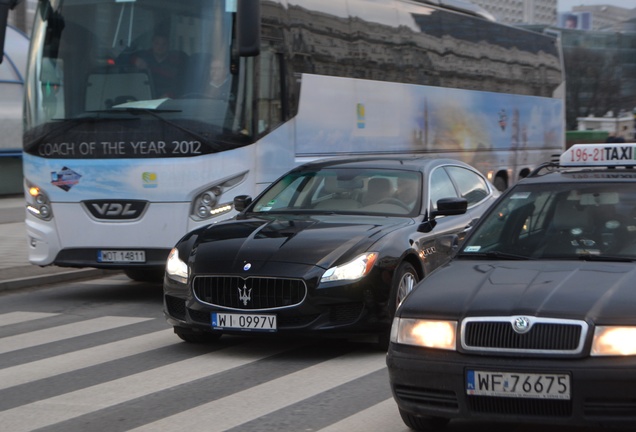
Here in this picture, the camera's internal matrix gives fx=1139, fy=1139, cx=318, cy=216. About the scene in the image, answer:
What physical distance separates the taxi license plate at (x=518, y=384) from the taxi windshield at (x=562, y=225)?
1.24 m

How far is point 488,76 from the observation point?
21.1m

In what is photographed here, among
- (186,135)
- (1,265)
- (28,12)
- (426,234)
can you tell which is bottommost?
(1,265)

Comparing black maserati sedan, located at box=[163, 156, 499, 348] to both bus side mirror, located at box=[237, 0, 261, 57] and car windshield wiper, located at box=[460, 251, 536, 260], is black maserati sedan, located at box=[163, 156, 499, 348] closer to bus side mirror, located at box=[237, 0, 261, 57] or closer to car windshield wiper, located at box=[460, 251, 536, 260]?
car windshield wiper, located at box=[460, 251, 536, 260]

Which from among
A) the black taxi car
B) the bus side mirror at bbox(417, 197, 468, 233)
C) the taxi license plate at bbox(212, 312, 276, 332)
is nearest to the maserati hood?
the taxi license plate at bbox(212, 312, 276, 332)

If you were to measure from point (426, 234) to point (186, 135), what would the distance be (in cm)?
345

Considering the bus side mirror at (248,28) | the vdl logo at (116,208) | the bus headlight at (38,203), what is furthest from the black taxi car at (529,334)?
the bus headlight at (38,203)

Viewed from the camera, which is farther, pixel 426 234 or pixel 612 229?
pixel 426 234

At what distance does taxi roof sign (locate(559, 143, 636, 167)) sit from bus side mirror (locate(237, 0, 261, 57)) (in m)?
4.42

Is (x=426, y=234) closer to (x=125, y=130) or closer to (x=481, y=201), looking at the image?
(x=481, y=201)

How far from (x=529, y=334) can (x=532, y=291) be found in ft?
1.20

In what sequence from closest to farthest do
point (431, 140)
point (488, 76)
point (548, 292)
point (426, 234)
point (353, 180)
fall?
point (548, 292) < point (426, 234) < point (353, 180) < point (431, 140) < point (488, 76)

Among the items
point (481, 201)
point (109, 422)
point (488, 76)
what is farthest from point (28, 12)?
point (109, 422)

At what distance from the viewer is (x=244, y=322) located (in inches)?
325

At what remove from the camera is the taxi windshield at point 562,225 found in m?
6.30
